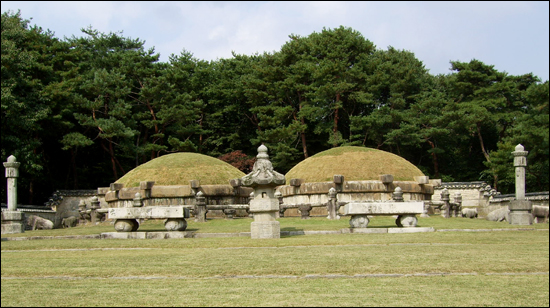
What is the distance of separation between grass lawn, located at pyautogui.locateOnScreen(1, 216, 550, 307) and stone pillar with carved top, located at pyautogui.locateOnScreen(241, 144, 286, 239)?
2.08 m

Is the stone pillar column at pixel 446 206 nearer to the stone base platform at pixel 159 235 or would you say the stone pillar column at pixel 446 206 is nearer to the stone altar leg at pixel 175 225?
the stone altar leg at pixel 175 225

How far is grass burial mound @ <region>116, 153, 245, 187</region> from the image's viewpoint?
30531 millimetres

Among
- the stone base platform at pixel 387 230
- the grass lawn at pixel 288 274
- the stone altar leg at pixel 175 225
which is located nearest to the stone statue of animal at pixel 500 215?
the stone base platform at pixel 387 230

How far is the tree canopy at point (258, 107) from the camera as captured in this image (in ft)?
130

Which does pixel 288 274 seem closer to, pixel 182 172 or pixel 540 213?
pixel 540 213

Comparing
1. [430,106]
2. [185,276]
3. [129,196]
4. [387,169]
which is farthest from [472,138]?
[185,276]

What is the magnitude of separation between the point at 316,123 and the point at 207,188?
→ 19.2 m

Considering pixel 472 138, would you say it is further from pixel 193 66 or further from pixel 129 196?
pixel 129 196

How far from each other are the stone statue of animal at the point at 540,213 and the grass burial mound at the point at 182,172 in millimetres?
15460

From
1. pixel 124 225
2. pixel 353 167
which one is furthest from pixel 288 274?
Answer: pixel 353 167

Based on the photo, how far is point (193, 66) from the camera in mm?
47531

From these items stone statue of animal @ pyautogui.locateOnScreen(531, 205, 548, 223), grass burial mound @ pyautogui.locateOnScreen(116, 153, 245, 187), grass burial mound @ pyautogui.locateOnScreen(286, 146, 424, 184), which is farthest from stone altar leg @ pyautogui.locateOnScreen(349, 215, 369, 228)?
grass burial mound @ pyautogui.locateOnScreen(116, 153, 245, 187)

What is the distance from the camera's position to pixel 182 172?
1221 inches

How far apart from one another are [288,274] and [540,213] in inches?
676
